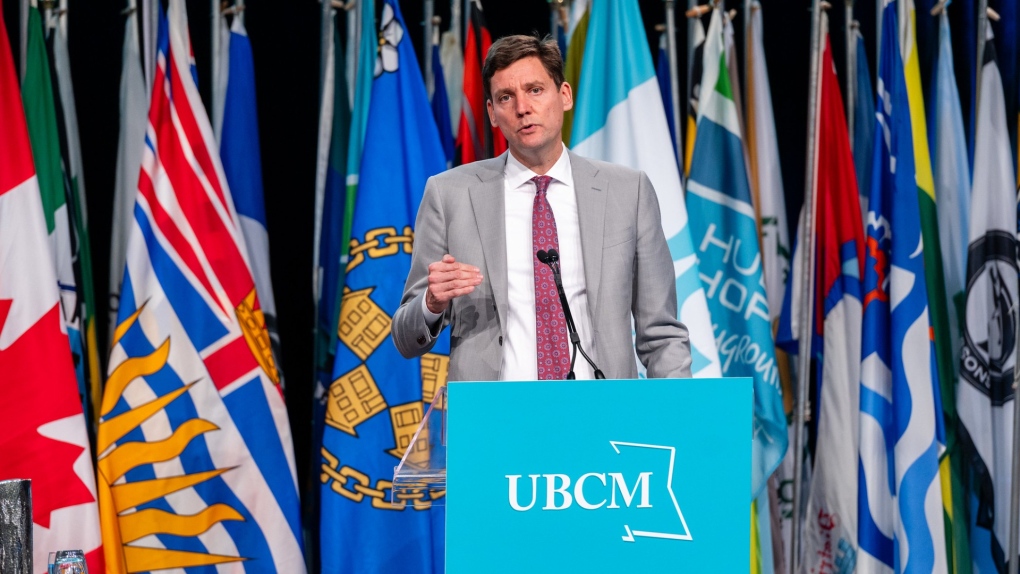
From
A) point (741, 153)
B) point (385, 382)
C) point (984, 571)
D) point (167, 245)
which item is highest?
point (741, 153)

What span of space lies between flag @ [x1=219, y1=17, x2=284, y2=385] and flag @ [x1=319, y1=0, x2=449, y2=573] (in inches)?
13.0

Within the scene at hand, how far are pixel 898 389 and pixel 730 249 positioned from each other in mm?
665

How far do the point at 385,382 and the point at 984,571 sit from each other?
6.24ft

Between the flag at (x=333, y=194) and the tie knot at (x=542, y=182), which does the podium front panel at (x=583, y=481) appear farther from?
the flag at (x=333, y=194)

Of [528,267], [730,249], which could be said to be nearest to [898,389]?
[730,249]

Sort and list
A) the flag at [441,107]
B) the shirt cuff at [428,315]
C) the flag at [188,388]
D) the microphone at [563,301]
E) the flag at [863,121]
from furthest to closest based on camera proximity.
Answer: the flag at [863,121] → the flag at [441,107] → the flag at [188,388] → the shirt cuff at [428,315] → the microphone at [563,301]

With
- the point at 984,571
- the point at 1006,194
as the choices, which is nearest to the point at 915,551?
the point at 984,571

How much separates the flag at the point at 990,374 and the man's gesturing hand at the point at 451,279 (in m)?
2.10

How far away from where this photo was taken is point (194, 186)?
329 centimetres

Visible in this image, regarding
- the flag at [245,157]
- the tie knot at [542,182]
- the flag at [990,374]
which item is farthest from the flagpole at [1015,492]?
the flag at [245,157]

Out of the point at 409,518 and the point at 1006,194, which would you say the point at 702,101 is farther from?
the point at 409,518

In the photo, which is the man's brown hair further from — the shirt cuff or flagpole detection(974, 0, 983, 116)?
flagpole detection(974, 0, 983, 116)

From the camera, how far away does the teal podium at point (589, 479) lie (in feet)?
5.53

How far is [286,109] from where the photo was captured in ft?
12.2
